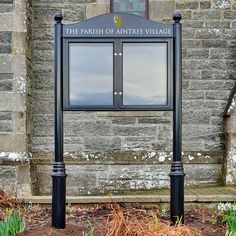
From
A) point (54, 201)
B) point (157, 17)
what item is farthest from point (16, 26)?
point (54, 201)

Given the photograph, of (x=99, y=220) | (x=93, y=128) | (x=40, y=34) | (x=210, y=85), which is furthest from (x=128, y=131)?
(x=99, y=220)

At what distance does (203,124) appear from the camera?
710cm

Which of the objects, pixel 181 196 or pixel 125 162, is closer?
pixel 181 196

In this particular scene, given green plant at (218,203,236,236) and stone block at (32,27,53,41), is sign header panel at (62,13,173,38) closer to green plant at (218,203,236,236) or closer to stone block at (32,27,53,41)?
green plant at (218,203,236,236)

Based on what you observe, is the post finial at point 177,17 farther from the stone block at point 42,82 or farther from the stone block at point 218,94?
the stone block at point 42,82

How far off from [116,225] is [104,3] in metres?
4.04

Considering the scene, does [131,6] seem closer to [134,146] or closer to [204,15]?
[204,15]

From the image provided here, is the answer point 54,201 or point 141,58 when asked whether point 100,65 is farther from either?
point 54,201

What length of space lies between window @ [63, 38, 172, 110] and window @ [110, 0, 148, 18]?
274 cm

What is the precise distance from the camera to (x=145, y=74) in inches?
182

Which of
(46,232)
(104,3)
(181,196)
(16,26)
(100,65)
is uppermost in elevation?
(104,3)

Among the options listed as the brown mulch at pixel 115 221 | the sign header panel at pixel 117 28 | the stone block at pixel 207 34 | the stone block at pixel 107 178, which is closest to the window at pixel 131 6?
the stone block at pixel 207 34

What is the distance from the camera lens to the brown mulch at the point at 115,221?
157 inches

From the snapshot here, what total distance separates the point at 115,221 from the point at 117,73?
1.43 meters
